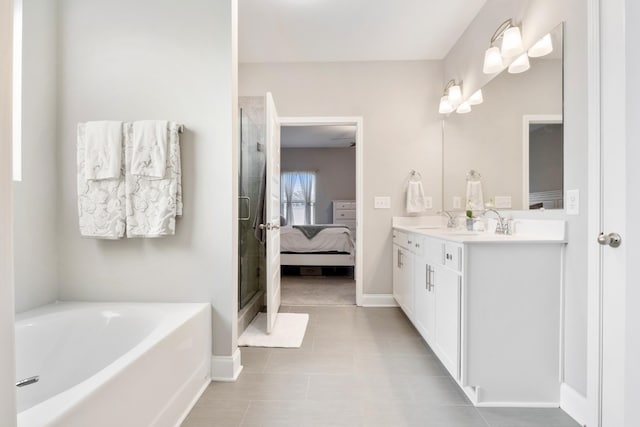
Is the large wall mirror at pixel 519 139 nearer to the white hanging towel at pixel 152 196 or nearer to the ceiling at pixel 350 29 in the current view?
the ceiling at pixel 350 29

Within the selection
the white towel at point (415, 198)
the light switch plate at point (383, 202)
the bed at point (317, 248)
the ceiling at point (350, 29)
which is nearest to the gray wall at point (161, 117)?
the ceiling at point (350, 29)

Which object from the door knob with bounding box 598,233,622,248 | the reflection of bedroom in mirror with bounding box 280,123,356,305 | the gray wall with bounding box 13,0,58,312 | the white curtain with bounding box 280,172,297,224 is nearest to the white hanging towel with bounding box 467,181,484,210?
the door knob with bounding box 598,233,622,248

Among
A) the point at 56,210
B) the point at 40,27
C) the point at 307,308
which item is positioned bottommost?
the point at 307,308

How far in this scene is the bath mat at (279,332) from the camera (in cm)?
254

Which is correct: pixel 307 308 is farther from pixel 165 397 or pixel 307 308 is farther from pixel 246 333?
pixel 165 397

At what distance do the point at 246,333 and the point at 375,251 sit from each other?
1.61 m

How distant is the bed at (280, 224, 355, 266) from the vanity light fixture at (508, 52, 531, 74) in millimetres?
3315

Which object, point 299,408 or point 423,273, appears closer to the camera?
point 299,408

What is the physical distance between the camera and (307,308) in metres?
3.49

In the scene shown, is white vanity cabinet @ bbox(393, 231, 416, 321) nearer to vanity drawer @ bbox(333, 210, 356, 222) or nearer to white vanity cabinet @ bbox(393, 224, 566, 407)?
white vanity cabinet @ bbox(393, 224, 566, 407)

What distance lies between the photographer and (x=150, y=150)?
1.93 m

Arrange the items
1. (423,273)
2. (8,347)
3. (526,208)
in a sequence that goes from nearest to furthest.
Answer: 1. (8,347)
2. (526,208)
3. (423,273)

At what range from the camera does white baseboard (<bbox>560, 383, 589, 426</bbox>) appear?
157 centimetres

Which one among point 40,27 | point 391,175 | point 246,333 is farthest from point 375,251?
point 40,27
